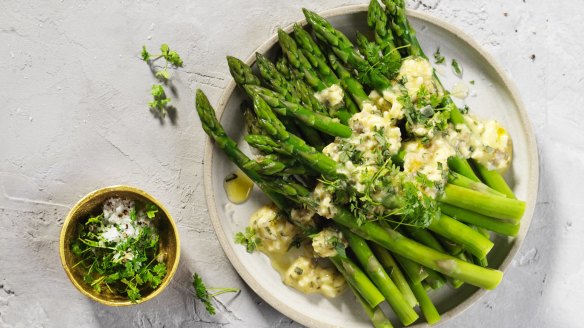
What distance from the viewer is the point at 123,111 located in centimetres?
352

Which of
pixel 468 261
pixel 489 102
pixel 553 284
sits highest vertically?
pixel 489 102

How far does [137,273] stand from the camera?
332cm

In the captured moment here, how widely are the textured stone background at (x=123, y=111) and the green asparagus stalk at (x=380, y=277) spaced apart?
0.64m

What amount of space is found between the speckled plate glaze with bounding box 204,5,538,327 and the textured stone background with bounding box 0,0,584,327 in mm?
211

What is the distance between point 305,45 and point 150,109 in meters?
0.94

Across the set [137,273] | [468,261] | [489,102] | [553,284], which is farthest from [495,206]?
[137,273]

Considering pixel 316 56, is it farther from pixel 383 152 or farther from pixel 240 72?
pixel 383 152

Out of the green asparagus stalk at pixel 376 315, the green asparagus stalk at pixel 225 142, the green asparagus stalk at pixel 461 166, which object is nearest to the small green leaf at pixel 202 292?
the green asparagus stalk at pixel 225 142

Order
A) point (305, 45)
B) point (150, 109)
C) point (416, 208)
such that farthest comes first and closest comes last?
1. point (150, 109)
2. point (305, 45)
3. point (416, 208)

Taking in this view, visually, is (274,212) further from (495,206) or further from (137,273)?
(495,206)

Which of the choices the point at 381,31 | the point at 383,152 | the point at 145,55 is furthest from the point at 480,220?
the point at 145,55

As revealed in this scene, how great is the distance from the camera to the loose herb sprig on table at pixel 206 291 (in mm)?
3473

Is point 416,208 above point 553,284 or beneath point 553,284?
above

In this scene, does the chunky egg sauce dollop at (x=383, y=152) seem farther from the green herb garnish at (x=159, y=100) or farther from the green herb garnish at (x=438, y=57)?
the green herb garnish at (x=159, y=100)
